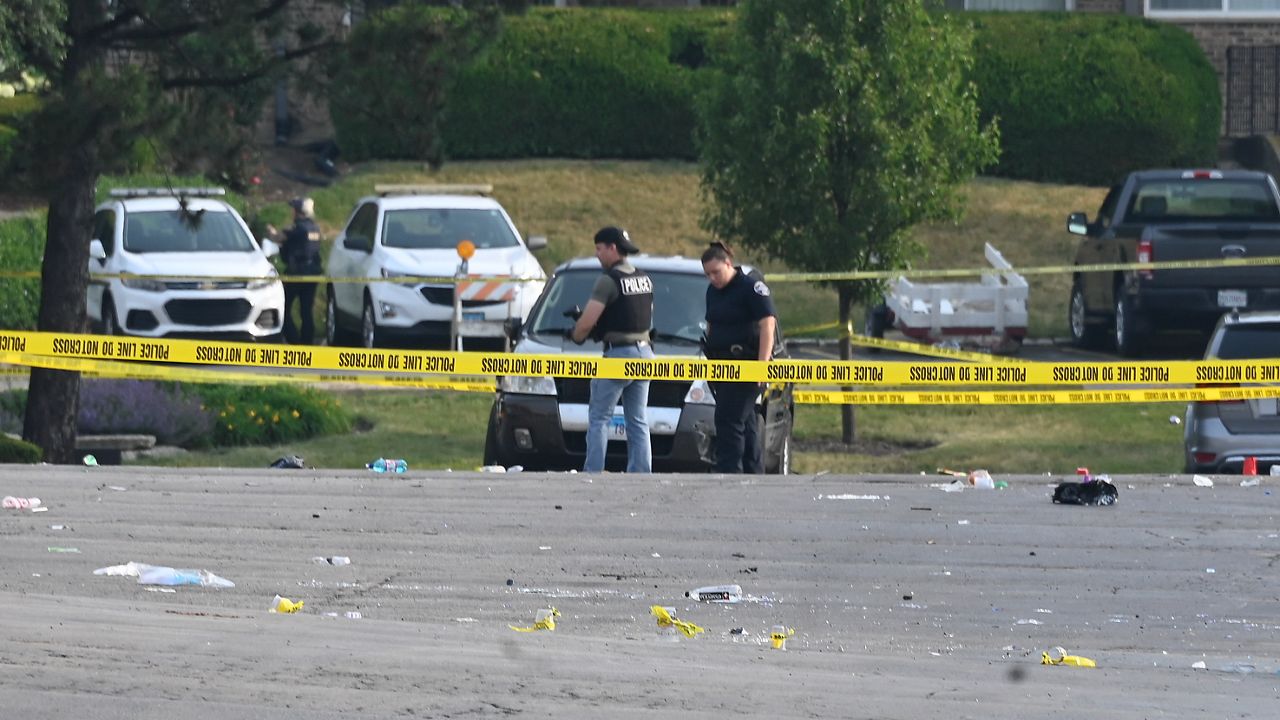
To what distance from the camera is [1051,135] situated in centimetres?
2842

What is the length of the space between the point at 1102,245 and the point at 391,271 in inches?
291

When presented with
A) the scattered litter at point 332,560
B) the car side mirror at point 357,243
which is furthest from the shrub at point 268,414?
the scattered litter at point 332,560

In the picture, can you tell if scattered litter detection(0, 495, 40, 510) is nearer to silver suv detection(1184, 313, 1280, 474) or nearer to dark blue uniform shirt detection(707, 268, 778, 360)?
dark blue uniform shirt detection(707, 268, 778, 360)

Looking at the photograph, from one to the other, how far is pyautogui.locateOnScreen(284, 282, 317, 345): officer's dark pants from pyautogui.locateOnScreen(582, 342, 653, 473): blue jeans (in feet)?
32.0

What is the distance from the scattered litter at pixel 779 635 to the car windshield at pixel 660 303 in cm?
582

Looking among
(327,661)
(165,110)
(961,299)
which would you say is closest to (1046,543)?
(327,661)

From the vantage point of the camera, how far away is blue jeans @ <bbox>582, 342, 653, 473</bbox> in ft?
40.4

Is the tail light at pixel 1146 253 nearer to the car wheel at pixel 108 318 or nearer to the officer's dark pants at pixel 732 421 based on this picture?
the officer's dark pants at pixel 732 421

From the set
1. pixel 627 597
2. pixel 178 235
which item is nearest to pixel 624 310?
pixel 627 597

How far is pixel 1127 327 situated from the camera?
2064 cm

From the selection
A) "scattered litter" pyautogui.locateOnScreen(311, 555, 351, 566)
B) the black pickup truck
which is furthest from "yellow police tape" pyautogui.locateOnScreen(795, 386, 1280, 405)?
the black pickup truck

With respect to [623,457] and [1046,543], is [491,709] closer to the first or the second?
[1046,543]

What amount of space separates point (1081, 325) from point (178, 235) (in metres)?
9.64

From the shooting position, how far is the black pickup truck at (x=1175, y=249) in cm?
2006
